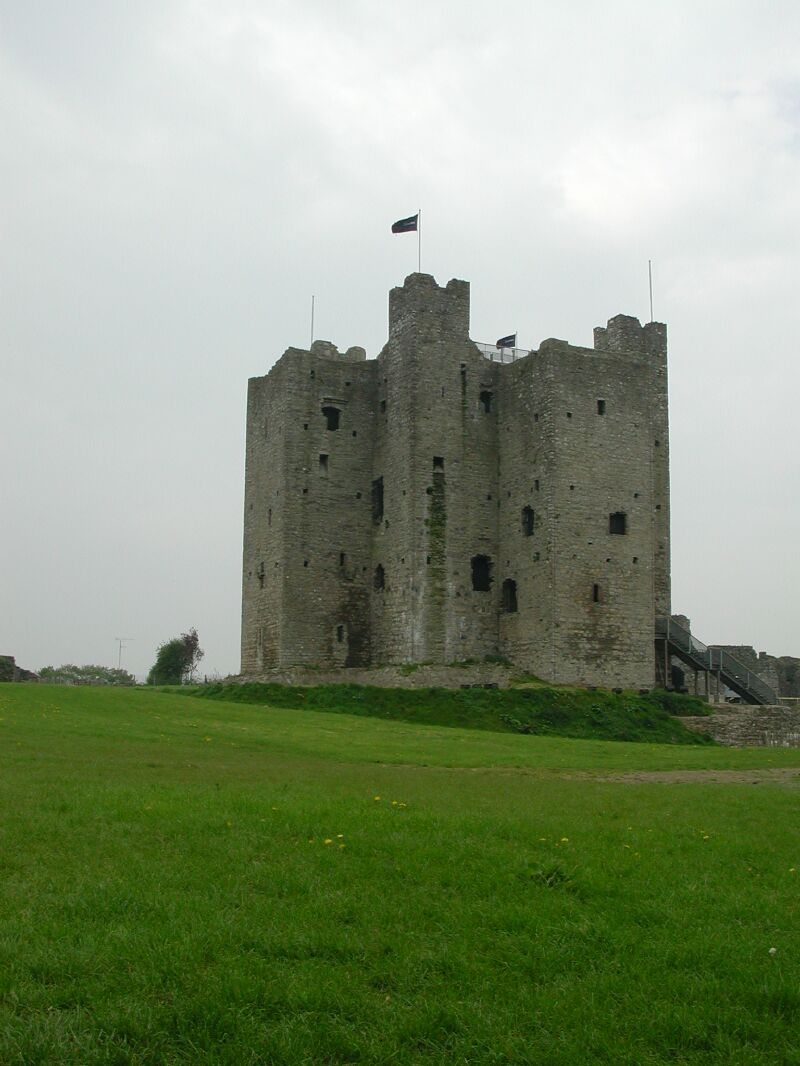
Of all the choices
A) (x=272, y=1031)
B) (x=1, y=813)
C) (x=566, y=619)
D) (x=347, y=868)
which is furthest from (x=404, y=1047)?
(x=566, y=619)

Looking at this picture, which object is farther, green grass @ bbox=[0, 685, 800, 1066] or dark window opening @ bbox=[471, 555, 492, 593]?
dark window opening @ bbox=[471, 555, 492, 593]

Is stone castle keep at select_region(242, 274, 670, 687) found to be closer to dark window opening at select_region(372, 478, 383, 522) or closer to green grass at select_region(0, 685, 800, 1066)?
dark window opening at select_region(372, 478, 383, 522)

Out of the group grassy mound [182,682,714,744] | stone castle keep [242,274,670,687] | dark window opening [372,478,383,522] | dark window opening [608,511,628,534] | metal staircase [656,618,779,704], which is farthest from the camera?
dark window opening [372,478,383,522]

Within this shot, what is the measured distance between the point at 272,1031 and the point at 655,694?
31.8m

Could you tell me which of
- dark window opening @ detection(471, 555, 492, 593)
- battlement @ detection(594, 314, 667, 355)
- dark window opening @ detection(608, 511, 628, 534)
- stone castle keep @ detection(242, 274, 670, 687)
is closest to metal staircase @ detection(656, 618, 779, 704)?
stone castle keep @ detection(242, 274, 670, 687)

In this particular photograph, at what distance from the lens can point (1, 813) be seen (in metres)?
10.2

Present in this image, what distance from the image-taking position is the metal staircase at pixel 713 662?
3981cm

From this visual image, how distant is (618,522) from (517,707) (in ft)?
28.0

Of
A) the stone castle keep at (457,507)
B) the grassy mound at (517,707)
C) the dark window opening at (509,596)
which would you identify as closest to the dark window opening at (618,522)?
the stone castle keep at (457,507)

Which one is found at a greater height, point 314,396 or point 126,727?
point 314,396

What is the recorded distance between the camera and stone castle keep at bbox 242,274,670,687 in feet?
123

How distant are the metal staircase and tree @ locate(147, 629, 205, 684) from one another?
106 feet

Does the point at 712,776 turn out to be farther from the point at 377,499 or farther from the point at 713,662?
the point at 377,499

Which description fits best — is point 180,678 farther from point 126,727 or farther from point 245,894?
point 245,894
